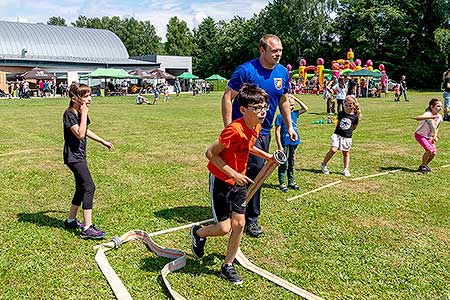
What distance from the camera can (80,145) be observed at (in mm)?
5406

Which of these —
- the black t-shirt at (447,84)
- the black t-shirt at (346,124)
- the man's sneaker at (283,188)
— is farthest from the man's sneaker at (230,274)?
the black t-shirt at (447,84)

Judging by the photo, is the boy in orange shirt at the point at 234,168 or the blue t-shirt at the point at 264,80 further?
the blue t-shirt at the point at 264,80

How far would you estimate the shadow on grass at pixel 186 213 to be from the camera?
A: 20.4 feet

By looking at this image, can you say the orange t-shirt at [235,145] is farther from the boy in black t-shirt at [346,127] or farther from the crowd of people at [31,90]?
the crowd of people at [31,90]

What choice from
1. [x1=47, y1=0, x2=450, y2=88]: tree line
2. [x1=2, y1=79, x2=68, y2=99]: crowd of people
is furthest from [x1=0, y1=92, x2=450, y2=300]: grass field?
[x1=47, y1=0, x2=450, y2=88]: tree line

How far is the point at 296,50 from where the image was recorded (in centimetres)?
7375

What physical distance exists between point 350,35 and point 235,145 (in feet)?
223

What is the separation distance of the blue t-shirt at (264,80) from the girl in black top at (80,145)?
66.2 inches

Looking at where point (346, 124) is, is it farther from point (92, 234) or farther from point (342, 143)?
point (92, 234)

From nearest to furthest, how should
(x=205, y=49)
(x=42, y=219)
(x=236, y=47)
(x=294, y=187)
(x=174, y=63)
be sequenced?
(x=42, y=219)
(x=294, y=187)
(x=174, y=63)
(x=236, y=47)
(x=205, y=49)

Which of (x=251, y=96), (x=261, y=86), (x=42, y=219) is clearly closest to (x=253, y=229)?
(x=261, y=86)

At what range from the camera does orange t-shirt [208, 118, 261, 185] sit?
4094mm

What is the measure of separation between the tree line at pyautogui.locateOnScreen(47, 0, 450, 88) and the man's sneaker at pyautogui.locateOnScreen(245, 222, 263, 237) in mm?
59394

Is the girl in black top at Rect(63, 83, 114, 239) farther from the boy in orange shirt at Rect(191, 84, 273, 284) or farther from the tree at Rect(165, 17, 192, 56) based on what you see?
the tree at Rect(165, 17, 192, 56)
